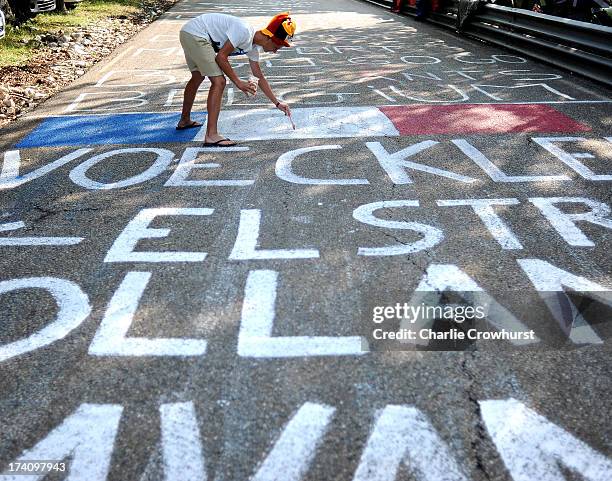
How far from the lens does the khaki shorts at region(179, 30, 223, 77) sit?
235 inches

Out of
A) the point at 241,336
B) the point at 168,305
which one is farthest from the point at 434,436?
the point at 168,305

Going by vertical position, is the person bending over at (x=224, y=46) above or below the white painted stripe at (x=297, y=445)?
above

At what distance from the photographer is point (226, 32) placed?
230 inches

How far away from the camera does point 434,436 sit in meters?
2.39

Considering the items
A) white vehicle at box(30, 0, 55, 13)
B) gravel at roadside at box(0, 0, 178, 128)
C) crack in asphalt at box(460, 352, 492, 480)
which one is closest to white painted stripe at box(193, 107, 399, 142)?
gravel at roadside at box(0, 0, 178, 128)

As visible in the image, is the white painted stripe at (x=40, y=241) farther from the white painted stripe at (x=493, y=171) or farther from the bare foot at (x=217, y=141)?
the white painted stripe at (x=493, y=171)

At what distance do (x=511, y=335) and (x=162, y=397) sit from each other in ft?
5.72

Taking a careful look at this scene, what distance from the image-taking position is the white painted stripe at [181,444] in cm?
224

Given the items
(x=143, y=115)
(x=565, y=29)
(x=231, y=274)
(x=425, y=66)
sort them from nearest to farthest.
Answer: (x=231, y=274) → (x=143, y=115) → (x=565, y=29) → (x=425, y=66)

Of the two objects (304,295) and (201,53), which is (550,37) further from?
(304,295)

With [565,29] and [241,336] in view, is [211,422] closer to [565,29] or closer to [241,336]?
[241,336]

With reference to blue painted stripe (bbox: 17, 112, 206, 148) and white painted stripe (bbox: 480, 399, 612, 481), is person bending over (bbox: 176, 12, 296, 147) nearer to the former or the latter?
blue painted stripe (bbox: 17, 112, 206, 148)

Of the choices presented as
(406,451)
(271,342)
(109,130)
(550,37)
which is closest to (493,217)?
(271,342)

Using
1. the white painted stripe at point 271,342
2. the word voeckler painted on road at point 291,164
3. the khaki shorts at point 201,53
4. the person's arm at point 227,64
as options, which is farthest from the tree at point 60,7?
the white painted stripe at point 271,342
